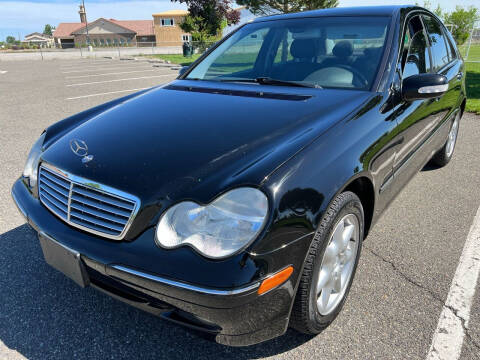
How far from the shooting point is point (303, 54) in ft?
9.04

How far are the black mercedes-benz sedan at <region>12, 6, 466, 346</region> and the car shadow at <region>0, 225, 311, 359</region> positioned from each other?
13.6 inches

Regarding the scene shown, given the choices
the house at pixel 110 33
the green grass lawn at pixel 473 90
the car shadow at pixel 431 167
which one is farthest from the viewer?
the house at pixel 110 33

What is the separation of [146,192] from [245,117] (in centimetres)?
74

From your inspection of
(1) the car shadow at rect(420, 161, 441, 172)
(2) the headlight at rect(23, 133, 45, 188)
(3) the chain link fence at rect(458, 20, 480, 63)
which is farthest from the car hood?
(3) the chain link fence at rect(458, 20, 480, 63)

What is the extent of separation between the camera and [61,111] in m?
7.25

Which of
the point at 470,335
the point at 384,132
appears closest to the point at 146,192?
the point at 384,132

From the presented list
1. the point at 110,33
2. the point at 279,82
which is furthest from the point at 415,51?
the point at 110,33

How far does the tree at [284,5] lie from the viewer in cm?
2257

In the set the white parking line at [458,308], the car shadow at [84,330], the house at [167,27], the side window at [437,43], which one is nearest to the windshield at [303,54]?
the side window at [437,43]

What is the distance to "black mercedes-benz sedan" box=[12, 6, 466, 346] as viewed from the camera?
1416 mm

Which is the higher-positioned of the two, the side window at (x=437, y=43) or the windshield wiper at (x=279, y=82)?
the side window at (x=437, y=43)

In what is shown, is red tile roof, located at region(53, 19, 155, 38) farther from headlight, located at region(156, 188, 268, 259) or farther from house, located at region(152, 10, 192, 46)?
headlight, located at region(156, 188, 268, 259)

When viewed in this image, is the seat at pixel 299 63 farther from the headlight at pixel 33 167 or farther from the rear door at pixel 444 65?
the headlight at pixel 33 167

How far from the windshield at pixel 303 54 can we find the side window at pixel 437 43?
0.86 m
